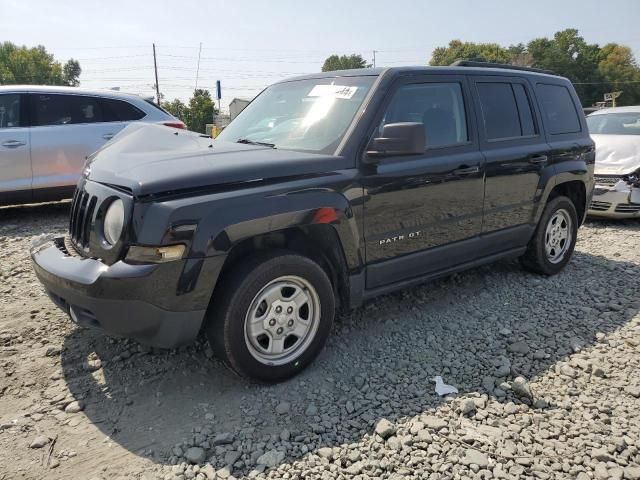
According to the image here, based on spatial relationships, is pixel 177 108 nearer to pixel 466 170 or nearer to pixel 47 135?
pixel 47 135

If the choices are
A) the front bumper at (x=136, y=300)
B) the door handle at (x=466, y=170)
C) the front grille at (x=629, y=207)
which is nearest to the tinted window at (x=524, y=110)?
the door handle at (x=466, y=170)

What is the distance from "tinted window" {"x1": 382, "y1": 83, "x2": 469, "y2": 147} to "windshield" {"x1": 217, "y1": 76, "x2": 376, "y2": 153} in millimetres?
259

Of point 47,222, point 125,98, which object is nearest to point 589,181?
point 125,98

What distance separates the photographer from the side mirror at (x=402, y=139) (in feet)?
10.2

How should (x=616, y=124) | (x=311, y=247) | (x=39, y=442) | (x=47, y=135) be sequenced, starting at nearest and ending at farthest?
1. (x=39, y=442)
2. (x=311, y=247)
3. (x=47, y=135)
4. (x=616, y=124)

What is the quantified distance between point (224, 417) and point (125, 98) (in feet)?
19.1

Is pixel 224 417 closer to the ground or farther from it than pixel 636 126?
closer to the ground

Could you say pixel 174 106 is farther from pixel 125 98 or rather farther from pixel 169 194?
pixel 169 194

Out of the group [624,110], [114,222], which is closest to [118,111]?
[114,222]

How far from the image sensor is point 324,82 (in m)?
3.79

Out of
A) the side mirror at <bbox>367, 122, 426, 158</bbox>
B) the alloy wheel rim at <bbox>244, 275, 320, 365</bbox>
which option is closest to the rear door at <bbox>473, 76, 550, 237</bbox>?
the side mirror at <bbox>367, 122, 426, 158</bbox>

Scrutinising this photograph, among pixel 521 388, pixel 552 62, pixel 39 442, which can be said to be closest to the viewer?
pixel 39 442

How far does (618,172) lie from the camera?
7238 millimetres

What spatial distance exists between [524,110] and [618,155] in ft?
13.0
